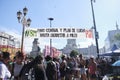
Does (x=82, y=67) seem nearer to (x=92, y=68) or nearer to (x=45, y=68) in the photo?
(x=92, y=68)

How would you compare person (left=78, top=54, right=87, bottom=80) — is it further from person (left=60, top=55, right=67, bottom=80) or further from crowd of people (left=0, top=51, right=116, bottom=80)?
person (left=60, top=55, right=67, bottom=80)

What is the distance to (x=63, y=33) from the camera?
20969 mm

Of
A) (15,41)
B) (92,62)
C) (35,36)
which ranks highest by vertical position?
(15,41)

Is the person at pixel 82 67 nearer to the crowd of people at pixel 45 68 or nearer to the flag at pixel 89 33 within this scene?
the crowd of people at pixel 45 68

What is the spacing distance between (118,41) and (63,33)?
91.4 meters

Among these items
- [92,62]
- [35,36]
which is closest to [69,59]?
[92,62]

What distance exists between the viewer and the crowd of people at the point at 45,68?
7165 millimetres

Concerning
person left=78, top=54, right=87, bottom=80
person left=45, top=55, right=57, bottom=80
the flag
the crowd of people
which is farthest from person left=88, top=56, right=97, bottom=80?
the flag

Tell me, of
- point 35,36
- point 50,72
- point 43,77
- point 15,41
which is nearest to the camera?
point 43,77

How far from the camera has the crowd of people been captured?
7.16 meters

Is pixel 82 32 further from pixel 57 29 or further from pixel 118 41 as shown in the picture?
pixel 118 41

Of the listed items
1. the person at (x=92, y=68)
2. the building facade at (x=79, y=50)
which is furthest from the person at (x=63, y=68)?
the building facade at (x=79, y=50)

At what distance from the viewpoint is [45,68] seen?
10.2 m

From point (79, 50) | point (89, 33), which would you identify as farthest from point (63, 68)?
point (79, 50)
